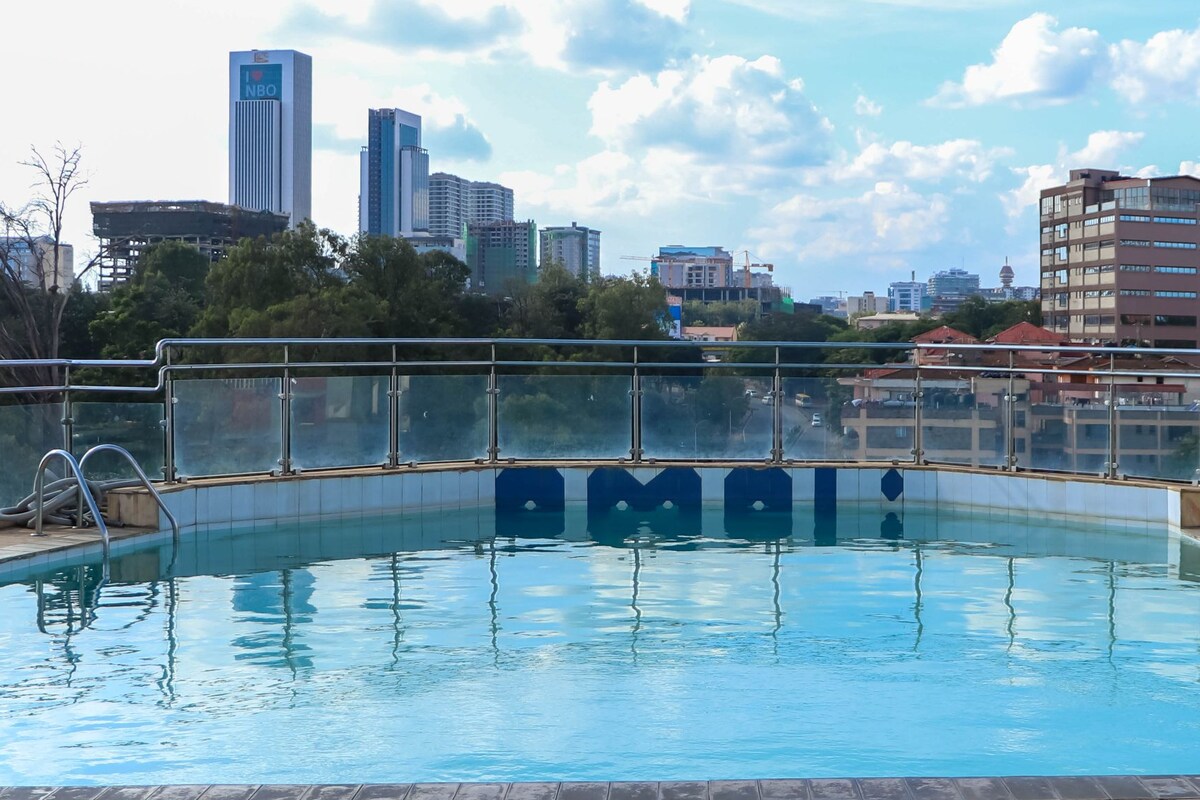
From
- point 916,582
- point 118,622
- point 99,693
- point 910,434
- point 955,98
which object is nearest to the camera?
point 99,693

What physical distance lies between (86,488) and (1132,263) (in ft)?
490

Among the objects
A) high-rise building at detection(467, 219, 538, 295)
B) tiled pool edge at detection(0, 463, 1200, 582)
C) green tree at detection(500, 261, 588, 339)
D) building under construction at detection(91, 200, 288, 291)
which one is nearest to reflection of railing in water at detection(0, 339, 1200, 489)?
tiled pool edge at detection(0, 463, 1200, 582)

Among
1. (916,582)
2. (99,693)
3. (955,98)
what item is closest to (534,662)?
(99,693)

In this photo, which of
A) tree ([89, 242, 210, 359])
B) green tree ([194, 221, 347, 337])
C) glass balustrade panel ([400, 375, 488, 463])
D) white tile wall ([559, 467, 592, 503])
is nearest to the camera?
glass balustrade panel ([400, 375, 488, 463])

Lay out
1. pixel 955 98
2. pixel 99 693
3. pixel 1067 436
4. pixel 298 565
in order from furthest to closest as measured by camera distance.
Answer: pixel 955 98, pixel 1067 436, pixel 298 565, pixel 99 693

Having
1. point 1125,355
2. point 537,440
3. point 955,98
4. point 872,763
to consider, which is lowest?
point 872,763

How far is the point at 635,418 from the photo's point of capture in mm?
10148

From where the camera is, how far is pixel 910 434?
10.1 metres

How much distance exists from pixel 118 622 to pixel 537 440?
484 centimetres

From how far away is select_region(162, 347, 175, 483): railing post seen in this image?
333 inches

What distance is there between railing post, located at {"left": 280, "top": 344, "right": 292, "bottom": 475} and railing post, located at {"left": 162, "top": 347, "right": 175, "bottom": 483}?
0.84 meters

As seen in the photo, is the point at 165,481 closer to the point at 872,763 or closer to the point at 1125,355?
the point at 872,763

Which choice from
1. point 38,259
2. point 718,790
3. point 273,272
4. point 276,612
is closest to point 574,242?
point 273,272

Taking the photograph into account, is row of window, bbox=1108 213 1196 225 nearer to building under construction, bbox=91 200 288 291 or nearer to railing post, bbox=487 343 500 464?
building under construction, bbox=91 200 288 291
